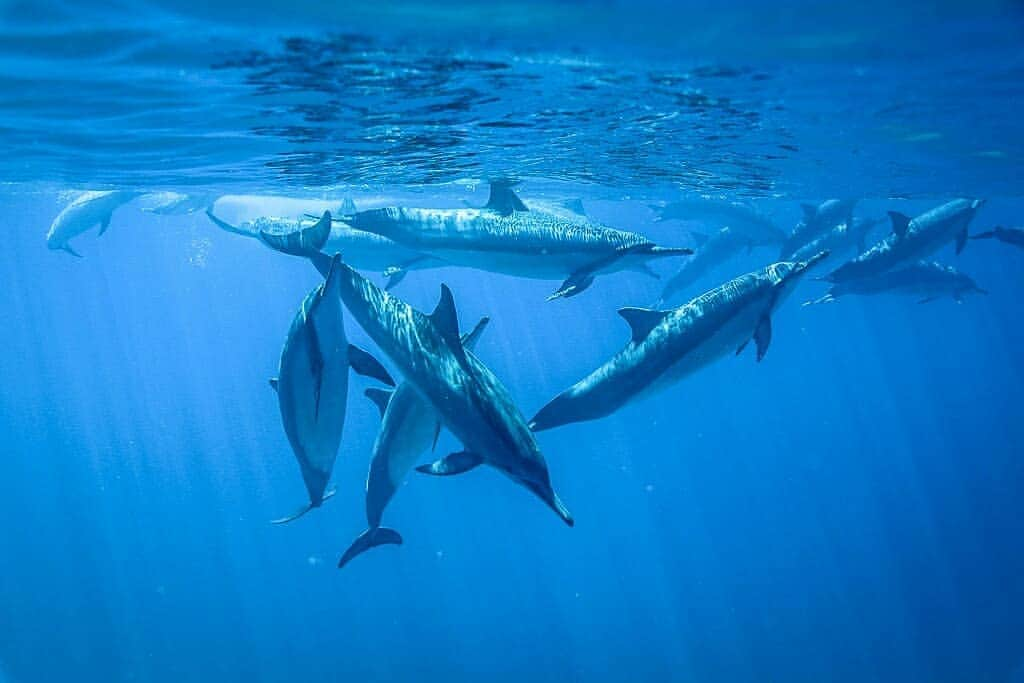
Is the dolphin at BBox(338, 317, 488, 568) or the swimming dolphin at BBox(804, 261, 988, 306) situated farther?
the swimming dolphin at BBox(804, 261, 988, 306)

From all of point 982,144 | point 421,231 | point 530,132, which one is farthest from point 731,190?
point 421,231

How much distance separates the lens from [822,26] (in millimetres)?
8266

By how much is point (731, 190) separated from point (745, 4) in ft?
48.9

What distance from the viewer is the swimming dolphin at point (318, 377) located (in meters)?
5.39

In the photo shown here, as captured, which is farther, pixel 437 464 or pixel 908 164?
pixel 908 164

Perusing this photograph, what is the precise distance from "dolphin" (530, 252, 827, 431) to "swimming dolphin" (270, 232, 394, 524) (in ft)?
5.59

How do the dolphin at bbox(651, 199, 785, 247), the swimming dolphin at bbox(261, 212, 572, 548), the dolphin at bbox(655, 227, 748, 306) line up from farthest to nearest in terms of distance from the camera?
1. the dolphin at bbox(655, 227, 748, 306)
2. the dolphin at bbox(651, 199, 785, 247)
3. the swimming dolphin at bbox(261, 212, 572, 548)

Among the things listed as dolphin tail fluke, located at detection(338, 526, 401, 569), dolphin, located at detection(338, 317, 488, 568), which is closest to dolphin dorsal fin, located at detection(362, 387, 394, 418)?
dolphin, located at detection(338, 317, 488, 568)

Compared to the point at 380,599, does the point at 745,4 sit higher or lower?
higher

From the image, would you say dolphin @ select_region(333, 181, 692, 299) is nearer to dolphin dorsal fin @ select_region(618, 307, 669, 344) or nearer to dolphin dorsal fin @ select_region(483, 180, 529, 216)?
dolphin dorsal fin @ select_region(483, 180, 529, 216)

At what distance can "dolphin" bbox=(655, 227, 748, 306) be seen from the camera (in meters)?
17.1

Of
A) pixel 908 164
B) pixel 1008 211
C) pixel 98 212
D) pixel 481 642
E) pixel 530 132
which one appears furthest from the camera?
pixel 1008 211

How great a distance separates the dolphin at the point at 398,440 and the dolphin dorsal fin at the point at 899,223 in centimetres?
858

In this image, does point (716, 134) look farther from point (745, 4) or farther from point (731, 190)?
point (731, 190)
